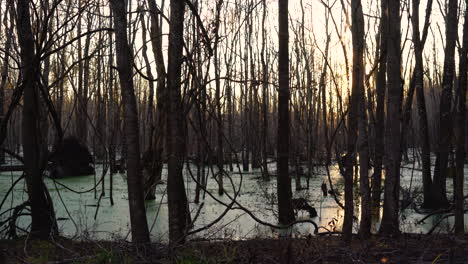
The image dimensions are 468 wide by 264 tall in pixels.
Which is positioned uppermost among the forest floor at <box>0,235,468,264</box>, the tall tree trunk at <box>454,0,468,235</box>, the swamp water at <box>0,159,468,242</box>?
the tall tree trunk at <box>454,0,468,235</box>

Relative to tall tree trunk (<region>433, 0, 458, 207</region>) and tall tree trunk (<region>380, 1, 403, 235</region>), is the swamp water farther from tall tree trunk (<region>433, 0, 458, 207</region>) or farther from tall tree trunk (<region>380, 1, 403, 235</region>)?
tall tree trunk (<region>380, 1, 403, 235</region>)

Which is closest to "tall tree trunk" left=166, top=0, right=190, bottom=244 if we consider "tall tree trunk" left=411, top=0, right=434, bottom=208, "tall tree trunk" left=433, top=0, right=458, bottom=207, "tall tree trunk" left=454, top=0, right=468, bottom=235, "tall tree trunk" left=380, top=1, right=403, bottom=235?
"tall tree trunk" left=380, top=1, right=403, bottom=235

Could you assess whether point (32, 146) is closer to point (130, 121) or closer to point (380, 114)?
point (130, 121)

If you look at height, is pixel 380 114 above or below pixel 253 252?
above

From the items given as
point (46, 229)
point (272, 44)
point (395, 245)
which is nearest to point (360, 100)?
point (395, 245)

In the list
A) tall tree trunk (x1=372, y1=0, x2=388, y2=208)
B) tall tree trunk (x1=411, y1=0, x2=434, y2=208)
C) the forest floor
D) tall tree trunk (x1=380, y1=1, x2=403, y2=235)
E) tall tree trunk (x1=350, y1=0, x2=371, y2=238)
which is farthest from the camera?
tall tree trunk (x1=411, y1=0, x2=434, y2=208)

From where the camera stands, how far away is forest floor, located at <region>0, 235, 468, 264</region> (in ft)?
10.0

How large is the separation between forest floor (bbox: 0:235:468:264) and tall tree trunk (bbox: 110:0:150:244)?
184mm

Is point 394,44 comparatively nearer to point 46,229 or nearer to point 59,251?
point 59,251

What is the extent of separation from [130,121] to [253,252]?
1.26 meters

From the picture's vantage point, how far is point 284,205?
5766 millimetres

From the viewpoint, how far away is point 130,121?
316 cm

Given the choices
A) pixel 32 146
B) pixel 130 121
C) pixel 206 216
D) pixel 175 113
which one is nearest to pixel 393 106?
pixel 175 113

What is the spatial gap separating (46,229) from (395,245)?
3.13 metres
